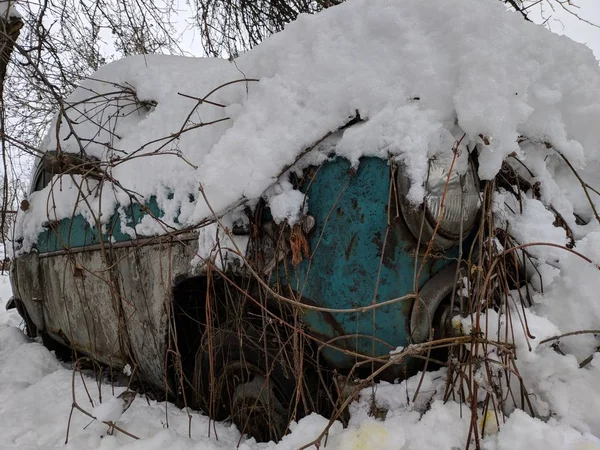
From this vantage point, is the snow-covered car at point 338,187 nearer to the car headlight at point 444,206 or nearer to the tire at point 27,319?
the car headlight at point 444,206

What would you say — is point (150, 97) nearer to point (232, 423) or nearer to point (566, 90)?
point (232, 423)

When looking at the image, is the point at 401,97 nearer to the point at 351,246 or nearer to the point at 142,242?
the point at 351,246

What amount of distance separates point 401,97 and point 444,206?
394 millimetres

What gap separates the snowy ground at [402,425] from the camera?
1.30 metres

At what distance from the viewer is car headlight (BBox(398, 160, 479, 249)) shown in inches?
56.2

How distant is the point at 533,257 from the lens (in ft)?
5.19

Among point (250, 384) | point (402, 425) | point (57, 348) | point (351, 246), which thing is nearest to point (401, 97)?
point (351, 246)

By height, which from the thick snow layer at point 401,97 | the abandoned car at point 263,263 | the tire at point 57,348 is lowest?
the tire at point 57,348

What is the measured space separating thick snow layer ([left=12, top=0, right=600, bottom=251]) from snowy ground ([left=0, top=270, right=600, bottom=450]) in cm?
63

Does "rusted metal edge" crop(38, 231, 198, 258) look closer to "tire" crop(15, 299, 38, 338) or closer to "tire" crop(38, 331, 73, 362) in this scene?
"tire" crop(38, 331, 73, 362)

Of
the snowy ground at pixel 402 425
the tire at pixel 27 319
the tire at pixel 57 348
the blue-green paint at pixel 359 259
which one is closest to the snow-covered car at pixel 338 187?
the blue-green paint at pixel 359 259

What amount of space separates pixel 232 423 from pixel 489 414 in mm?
1162

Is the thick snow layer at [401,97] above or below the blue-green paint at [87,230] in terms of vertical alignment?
above

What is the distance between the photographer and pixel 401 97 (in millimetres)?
1503
